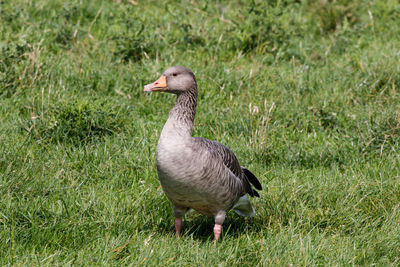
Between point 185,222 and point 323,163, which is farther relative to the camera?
point 323,163

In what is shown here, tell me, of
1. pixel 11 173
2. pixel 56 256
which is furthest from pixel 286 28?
pixel 56 256

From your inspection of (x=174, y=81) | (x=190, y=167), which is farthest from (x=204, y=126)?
(x=190, y=167)

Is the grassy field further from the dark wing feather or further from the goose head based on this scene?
the goose head

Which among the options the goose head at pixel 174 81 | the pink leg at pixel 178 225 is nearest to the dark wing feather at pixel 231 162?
the goose head at pixel 174 81

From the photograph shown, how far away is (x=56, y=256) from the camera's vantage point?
392cm

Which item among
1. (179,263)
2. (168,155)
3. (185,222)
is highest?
(168,155)

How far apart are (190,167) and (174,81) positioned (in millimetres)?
768

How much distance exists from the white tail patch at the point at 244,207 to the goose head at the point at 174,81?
1.09m

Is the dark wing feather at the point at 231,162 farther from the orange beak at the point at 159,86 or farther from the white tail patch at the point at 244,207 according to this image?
the orange beak at the point at 159,86

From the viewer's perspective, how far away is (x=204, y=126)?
648 cm

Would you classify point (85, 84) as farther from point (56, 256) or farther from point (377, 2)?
point (377, 2)

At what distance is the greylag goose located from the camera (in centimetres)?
423

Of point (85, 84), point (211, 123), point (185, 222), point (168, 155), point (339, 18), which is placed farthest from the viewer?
point (339, 18)

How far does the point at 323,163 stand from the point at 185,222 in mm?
1688
